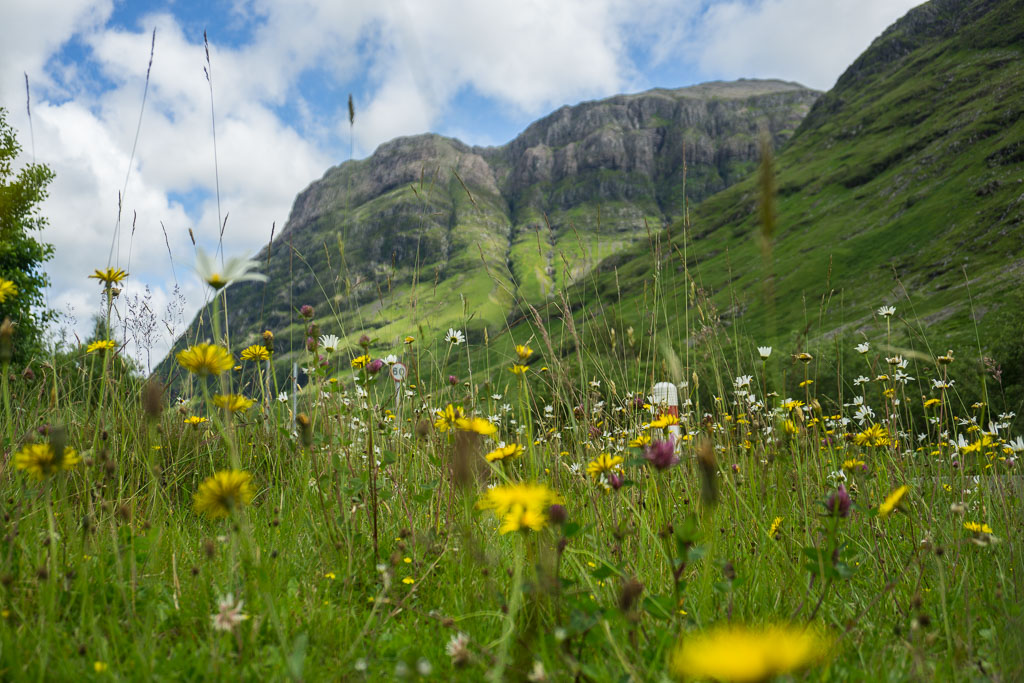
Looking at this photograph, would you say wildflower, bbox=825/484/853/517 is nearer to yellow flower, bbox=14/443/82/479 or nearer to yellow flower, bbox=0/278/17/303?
yellow flower, bbox=14/443/82/479

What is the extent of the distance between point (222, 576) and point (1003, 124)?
111m

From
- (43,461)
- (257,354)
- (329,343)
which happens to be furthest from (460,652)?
(329,343)

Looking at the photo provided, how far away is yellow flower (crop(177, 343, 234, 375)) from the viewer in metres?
1.26

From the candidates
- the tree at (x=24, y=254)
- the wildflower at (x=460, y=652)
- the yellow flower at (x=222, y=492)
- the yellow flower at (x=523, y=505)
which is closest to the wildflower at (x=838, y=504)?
the yellow flower at (x=523, y=505)

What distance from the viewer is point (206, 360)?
129cm

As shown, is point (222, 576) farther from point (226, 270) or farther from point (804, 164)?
point (804, 164)

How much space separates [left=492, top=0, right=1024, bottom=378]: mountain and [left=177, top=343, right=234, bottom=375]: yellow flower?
92.9 feet

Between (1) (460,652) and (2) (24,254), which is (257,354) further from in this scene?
(2) (24,254)

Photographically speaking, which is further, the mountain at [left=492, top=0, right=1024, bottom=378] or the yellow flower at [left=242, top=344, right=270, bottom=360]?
the mountain at [left=492, top=0, right=1024, bottom=378]

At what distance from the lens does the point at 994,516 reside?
105 inches

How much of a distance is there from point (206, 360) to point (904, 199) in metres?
102

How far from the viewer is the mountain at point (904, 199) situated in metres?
53.9

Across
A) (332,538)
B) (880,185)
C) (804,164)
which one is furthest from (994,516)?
(804,164)

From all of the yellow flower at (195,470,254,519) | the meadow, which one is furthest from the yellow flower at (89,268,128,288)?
the yellow flower at (195,470,254,519)
